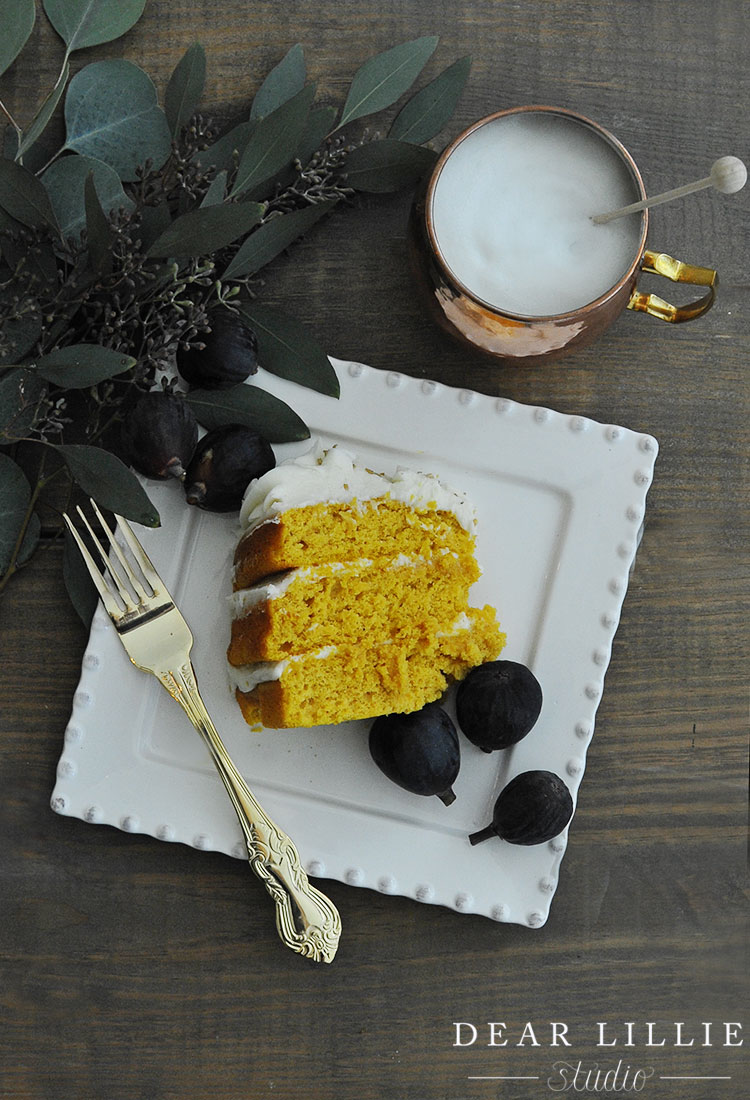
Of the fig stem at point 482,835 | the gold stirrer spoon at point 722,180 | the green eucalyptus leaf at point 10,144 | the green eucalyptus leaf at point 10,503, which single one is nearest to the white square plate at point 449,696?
the fig stem at point 482,835

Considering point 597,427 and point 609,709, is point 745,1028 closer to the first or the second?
point 609,709

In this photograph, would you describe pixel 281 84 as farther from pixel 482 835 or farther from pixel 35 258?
pixel 482 835

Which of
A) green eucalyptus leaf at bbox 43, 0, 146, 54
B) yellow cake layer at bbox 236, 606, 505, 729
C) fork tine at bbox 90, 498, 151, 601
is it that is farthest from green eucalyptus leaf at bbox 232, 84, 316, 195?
yellow cake layer at bbox 236, 606, 505, 729

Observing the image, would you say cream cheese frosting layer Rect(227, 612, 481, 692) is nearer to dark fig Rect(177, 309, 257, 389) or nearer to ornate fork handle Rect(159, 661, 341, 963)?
ornate fork handle Rect(159, 661, 341, 963)

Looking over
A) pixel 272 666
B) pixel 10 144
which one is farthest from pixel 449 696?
pixel 10 144

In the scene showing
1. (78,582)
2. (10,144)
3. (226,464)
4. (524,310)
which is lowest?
(78,582)

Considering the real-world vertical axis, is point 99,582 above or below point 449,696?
above

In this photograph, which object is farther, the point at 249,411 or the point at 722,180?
the point at 249,411

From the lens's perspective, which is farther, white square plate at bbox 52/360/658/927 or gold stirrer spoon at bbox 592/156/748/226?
white square plate at bbox 52/360/658/927
